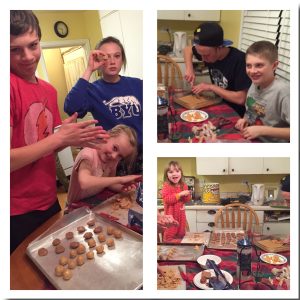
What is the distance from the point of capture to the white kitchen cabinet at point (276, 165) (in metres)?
0.90

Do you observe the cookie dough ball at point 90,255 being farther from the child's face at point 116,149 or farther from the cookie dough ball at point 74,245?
the child's face at point 116,149

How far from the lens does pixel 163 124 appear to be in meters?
0.93

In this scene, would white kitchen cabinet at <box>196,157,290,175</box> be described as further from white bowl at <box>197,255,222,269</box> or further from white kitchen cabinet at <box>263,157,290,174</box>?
white bowl at <box>197,255,222,269</box>

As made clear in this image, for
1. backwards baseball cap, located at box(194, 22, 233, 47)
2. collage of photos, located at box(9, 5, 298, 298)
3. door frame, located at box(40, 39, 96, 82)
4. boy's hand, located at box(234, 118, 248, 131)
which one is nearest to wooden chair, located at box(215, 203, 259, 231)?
collage of photos, located at box(9, 5, 298, 298)

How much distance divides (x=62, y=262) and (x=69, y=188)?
0.20m

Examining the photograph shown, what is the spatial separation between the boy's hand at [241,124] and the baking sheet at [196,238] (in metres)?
0.33

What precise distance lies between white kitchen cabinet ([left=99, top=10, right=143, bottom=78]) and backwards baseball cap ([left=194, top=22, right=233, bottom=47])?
0.47ft

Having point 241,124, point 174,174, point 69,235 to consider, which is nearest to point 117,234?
point 69,235

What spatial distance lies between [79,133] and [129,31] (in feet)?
0.95

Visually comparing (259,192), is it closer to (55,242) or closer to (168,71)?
(168,71)

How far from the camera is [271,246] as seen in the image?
3.18 ft

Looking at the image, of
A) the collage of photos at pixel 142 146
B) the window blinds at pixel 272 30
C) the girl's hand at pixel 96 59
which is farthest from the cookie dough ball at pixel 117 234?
the window blinds at pixel 272 30

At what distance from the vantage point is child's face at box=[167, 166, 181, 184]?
93 cm

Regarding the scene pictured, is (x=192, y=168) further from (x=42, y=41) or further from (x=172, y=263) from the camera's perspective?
(x=42, y=41)
